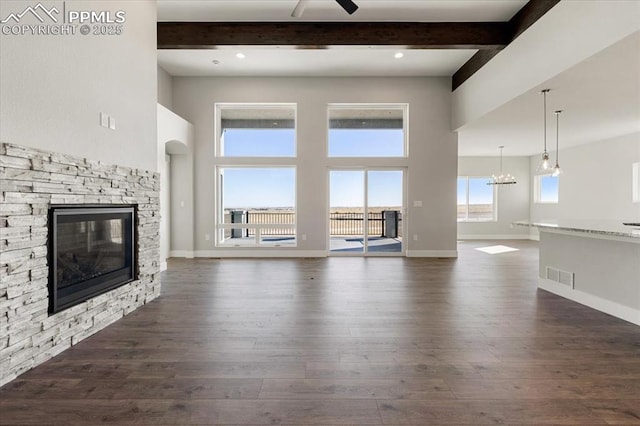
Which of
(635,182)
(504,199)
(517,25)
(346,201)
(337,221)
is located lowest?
(337,221)

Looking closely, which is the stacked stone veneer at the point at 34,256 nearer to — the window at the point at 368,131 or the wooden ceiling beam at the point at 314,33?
the wooden ceiling beam at the point at 314,33

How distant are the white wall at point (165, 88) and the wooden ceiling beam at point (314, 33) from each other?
1.42 metres

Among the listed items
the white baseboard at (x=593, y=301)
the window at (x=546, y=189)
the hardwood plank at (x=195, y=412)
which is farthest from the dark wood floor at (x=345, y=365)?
the window at (x=546, y=189)

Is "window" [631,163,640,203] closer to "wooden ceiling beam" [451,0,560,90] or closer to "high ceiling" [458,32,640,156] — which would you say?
"high ceiling" [458,32,640,156]

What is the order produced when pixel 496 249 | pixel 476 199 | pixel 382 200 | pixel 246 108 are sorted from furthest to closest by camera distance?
pixel 476 199 → pixel 496 249 → pixel 382 200 → pixel 246 108

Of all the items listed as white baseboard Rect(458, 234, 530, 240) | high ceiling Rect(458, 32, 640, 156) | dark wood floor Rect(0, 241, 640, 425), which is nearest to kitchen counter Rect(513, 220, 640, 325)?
dark wood floor Rect(0, 241, 640, 425)

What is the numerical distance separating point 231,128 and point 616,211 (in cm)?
929

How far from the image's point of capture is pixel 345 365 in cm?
219

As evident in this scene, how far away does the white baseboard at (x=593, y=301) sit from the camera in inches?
119

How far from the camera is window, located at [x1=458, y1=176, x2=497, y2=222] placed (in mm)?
10439

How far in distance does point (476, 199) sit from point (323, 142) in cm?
637

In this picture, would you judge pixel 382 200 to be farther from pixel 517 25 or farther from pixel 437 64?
pixel 517 25

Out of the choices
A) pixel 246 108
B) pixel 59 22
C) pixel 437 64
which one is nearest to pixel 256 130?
pixel 246 108

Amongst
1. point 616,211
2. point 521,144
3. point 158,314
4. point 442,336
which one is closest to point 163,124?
point 158,314
